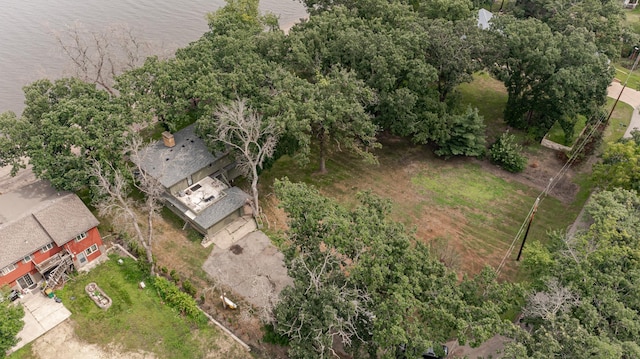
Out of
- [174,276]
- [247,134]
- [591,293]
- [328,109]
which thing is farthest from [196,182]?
[591,293]

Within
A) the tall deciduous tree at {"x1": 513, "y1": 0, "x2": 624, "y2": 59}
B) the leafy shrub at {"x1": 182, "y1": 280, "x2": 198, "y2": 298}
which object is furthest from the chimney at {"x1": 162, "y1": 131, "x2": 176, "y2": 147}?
the tall deciduous tree at {"x1": 513, "y1": 0, "x2": 624, "y2": 59}

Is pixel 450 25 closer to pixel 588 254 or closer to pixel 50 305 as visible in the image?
pixel 588 254

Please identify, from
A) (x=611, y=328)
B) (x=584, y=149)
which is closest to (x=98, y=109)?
(x=611, y=328)

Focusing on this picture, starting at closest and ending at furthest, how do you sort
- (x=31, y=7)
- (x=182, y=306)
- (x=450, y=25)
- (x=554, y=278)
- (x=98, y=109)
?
(x=554, y=278), (x=182, y=306), (x=98, y=109), (x=450, y=25), (x=31, y=7)

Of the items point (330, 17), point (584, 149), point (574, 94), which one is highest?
point (330, 17)

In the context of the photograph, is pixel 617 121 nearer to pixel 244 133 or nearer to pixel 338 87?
pixel 338 87

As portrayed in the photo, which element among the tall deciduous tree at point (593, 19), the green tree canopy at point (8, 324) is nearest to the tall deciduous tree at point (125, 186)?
the green tree canopy at point (8, 324)
